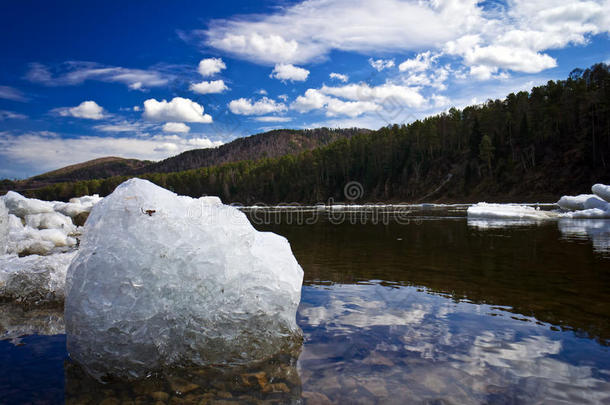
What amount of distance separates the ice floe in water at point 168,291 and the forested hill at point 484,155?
6635 centimetres

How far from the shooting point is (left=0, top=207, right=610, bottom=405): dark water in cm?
401

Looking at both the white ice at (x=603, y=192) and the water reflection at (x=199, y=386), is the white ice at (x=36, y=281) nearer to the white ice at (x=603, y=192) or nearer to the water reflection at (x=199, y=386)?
the water reflection at (x=199, y=386)

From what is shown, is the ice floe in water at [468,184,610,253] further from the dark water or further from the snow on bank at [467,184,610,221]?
the dark water

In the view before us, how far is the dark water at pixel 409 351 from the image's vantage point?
4.01m

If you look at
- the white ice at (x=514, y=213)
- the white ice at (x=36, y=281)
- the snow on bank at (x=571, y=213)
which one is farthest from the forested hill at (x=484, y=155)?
the white ice at (x=36, y=281)

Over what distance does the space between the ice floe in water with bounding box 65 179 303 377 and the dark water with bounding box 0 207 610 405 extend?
1.03ft

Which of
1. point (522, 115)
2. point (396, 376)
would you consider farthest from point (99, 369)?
point (522, 115)

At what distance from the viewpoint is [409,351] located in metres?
4.99

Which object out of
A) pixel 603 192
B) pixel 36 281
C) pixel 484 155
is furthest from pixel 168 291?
pixel 484 155

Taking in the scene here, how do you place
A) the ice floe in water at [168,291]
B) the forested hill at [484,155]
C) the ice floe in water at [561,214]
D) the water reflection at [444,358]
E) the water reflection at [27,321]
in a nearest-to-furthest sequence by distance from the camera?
the water reflection at [444,358] < the ice floe in water at [168,291] < the water reflection at [27,321] < the ice floe in water at [561,214] < the forested hill at [484,155]

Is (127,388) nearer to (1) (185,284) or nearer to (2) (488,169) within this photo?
(1) (185,284)

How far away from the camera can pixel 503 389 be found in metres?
3.97

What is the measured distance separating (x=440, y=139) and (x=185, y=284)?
337 ft

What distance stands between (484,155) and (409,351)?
→ 81968mm
